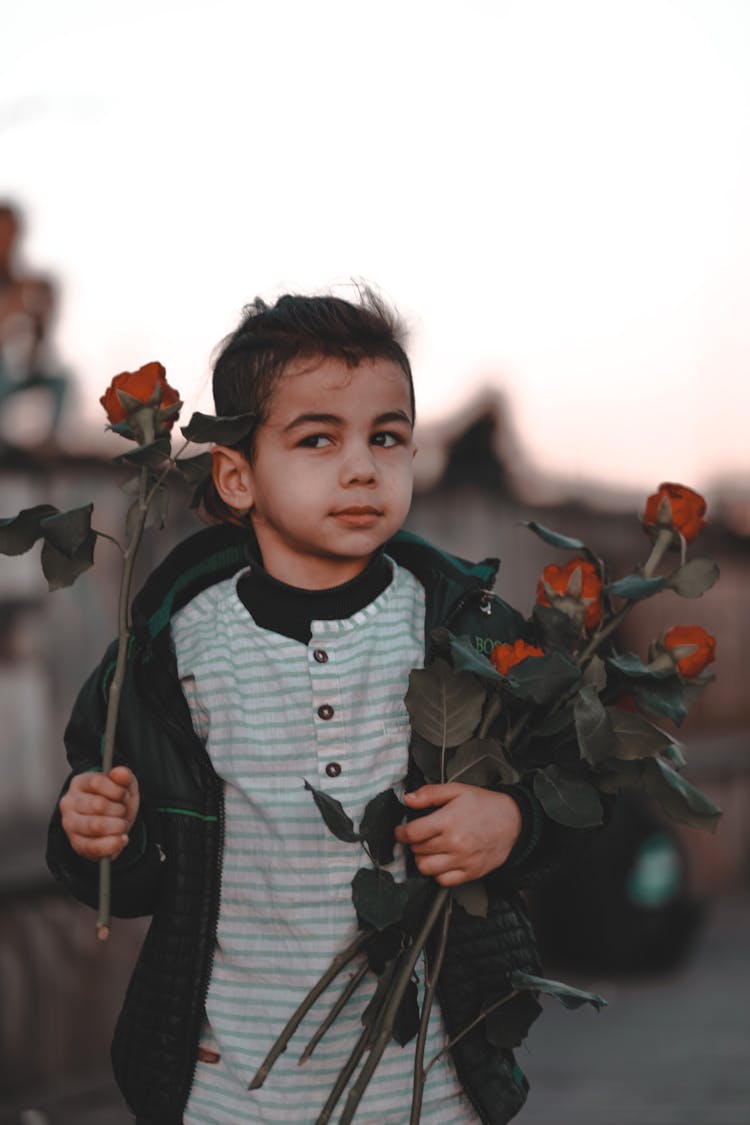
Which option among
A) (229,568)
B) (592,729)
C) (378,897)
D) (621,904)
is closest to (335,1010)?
(378,897)

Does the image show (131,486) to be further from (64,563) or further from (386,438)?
(386,438)

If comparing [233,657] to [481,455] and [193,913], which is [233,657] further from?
[481,455]

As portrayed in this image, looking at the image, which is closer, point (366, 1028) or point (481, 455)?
point (366, 1028)

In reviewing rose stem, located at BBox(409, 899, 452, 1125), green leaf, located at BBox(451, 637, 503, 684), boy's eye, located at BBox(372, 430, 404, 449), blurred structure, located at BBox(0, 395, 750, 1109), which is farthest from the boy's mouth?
A: blurred structure, located at BBox(0, 395, 750, 1109)

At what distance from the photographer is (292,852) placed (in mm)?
2180

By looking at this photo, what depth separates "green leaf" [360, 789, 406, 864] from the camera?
2.03 metres

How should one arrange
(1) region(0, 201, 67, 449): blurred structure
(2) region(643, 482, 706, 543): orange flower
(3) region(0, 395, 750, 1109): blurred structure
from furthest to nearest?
(1) region(0, 201, 67, 449): blurred structure, (3) region(0, 395, 750, 1109): blurred structure, (2) region(643, 482, 706, 543): orange flower

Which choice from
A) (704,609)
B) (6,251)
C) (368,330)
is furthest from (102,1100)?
(704,609)

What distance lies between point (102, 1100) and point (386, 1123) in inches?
133

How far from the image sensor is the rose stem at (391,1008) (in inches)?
78.5

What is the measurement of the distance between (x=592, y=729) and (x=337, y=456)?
1.67 feet

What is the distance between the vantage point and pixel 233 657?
226 cm

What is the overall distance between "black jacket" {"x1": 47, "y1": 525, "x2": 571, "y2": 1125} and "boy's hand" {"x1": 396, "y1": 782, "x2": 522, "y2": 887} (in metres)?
0.07

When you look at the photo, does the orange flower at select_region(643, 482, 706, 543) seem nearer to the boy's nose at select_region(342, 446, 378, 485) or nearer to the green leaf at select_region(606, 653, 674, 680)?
the green leaf at select_region(606, 653, 674, 680)
